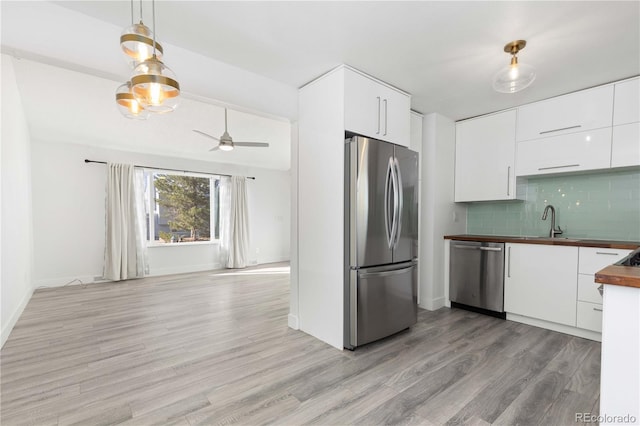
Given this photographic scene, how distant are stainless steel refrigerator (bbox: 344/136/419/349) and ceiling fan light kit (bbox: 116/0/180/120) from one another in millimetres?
1414

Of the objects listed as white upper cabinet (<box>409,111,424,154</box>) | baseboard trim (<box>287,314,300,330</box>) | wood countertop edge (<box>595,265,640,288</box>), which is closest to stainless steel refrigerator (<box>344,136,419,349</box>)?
baseboard trim (<box>287,314,300,330</box>)

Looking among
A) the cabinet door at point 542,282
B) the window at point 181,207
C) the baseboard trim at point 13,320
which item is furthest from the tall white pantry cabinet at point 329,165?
the window at point 181,207

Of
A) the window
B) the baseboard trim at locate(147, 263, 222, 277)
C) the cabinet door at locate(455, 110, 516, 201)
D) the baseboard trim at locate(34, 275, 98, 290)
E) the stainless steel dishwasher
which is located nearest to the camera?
the stainless steel dishwasher

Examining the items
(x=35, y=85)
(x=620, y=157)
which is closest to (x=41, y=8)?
(x=35, y=85)

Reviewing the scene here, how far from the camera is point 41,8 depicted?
66.6 inches

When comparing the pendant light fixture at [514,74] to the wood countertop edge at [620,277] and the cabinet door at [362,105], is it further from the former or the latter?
the wood countertop edge at [620,277]

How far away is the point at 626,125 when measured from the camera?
8.66ft

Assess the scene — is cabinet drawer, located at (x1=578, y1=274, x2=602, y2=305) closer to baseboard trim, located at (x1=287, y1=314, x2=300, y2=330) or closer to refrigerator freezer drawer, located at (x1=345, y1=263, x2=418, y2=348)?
refrigerator freezer drawer, located at (x1=345, y1=263, x2=418, y2=348)

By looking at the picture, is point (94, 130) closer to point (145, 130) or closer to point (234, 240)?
point (145, 130)

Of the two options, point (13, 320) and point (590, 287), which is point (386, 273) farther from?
point (13, 320)

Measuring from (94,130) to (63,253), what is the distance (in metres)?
2.26

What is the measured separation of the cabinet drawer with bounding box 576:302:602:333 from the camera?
2.58m

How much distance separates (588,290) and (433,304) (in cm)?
145

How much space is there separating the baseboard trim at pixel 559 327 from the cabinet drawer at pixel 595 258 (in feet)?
1.82
